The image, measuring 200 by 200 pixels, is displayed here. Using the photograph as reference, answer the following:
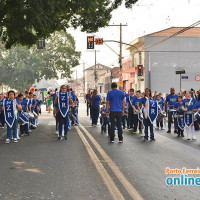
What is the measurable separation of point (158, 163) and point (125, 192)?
8.66 ft

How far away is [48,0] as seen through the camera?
582 inches

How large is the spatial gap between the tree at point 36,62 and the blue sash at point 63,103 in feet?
171

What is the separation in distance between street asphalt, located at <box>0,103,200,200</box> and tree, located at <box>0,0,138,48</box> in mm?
5146

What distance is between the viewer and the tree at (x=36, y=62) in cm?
6550

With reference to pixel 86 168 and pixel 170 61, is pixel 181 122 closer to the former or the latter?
pixel 86 168

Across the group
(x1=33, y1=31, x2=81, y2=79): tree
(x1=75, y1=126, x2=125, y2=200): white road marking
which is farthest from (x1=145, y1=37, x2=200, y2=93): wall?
(x1=75, y1=126, x2=125, y2=200): white road marking

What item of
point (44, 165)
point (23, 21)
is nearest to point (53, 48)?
point (23, 21)

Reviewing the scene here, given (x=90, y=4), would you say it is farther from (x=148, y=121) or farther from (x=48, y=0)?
(x=148, y=121)

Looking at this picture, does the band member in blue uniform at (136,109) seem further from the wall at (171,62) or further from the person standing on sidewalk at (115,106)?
the wall at (171,62)

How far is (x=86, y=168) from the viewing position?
26.3 feet

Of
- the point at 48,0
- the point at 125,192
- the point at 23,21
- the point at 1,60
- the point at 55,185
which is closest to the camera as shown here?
the point at 125,192

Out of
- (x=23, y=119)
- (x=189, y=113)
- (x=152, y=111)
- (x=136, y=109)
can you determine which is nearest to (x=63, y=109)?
(x=23, y=119)

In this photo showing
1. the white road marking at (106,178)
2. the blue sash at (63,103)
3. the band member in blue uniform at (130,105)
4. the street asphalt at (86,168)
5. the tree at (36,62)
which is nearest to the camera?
the white road marking at (106,178)

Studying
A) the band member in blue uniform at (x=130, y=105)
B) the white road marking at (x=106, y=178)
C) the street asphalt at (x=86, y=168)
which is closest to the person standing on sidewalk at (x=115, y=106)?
the street asphalt at (x=86, y=168)
